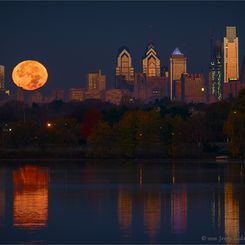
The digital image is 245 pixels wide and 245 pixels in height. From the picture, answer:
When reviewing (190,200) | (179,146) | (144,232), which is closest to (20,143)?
(179,146)

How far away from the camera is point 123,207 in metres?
28.3

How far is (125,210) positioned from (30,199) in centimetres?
429

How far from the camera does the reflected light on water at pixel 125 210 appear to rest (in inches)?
938

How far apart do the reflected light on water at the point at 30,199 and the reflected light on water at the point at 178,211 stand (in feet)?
10.5

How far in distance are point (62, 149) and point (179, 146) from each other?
10.0 meters

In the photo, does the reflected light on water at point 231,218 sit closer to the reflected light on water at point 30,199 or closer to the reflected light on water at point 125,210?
the reflected light on water at point 125,210

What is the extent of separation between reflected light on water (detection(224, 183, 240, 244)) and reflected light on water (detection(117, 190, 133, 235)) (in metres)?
2.33

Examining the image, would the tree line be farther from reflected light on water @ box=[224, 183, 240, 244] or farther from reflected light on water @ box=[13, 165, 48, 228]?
reflected light on water @ box=[224, 183, 240, 244]

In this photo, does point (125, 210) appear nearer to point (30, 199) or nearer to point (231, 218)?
point (231, 218)

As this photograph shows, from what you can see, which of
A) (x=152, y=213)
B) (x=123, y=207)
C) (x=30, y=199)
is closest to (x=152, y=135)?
(x=30, y=199)

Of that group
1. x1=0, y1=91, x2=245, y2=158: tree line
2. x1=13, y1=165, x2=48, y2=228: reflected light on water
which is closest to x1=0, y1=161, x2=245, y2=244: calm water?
x1=13, y1=165, x2=48, y2=228: reflected light on water

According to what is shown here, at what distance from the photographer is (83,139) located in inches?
3223

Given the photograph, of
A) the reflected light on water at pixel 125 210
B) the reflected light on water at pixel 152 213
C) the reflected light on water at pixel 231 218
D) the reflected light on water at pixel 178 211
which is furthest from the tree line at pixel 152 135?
the reflected light on water at pixel 231 218

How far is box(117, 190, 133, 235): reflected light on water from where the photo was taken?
23837mm
